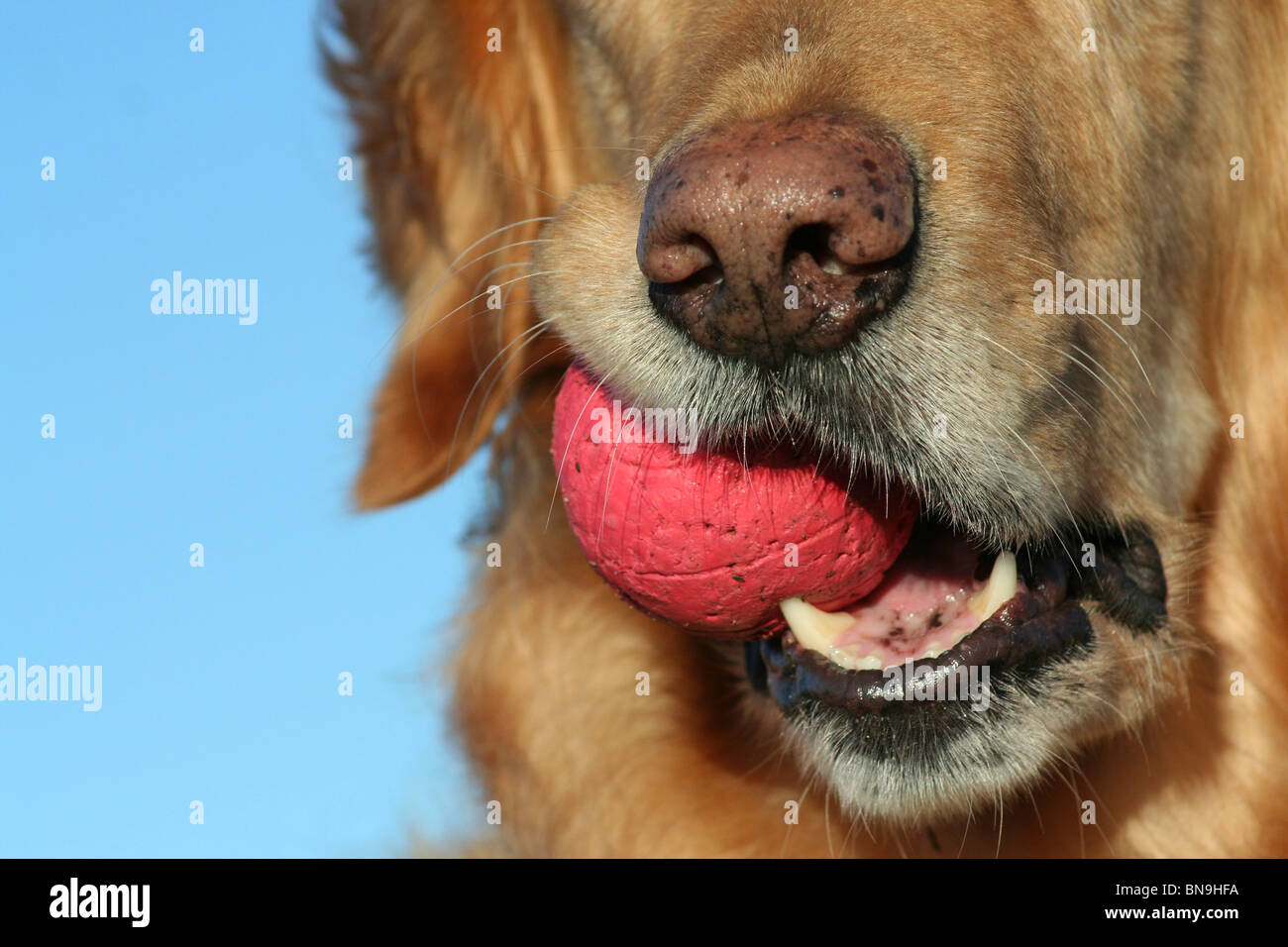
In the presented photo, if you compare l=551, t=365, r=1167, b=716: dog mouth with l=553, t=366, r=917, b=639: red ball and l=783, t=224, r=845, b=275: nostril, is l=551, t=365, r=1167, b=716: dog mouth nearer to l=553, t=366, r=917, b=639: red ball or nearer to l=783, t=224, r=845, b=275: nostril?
l=553, t=366, r=917, b=639: red ball

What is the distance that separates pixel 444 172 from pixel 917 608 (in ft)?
6.32

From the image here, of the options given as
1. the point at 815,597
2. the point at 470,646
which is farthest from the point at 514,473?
the point at 815,597

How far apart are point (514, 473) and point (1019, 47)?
149 cm

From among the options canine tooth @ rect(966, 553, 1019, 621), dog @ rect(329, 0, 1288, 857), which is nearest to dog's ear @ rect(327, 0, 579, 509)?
dog @ rect(329, 0, 1288, 857)

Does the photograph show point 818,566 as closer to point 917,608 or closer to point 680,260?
point 917,608

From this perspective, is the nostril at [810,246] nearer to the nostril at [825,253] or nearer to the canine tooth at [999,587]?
the nostril at [825,253]

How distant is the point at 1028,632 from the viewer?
2285 mm

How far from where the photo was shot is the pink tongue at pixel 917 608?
2.27 m

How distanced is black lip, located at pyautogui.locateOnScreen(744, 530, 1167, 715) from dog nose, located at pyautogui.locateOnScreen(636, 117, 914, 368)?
1.92 feet

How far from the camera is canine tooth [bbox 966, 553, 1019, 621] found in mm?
2303

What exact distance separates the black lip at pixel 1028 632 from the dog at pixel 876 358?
1 centimetres

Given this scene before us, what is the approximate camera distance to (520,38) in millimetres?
3490

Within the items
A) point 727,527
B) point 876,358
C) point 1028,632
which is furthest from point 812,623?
point 876,358

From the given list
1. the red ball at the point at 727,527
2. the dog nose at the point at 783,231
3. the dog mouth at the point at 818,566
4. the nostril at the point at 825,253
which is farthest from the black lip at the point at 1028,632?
the nostril at the point at 825,253
